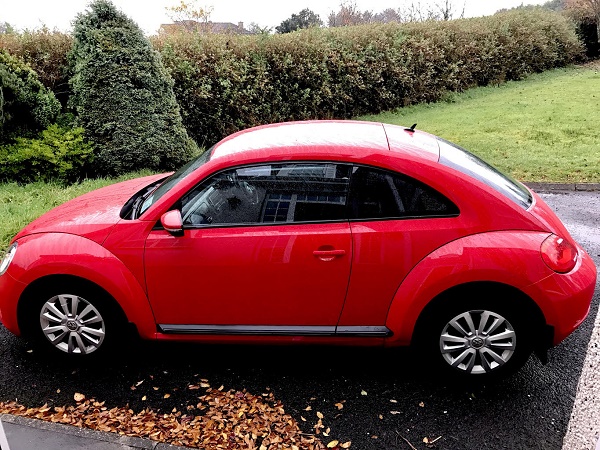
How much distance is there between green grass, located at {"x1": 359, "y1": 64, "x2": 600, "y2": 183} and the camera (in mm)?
9000

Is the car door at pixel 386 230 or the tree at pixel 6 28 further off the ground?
the tree at pixel 6 28

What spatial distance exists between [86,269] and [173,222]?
27.0 inches

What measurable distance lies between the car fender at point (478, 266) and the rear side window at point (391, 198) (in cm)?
25

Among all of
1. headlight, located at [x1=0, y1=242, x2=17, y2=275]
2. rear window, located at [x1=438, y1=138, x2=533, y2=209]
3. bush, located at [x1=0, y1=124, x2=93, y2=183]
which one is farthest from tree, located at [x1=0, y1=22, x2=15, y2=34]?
rear window, located at [x1=438, y1=138, x2=533, y2=209]

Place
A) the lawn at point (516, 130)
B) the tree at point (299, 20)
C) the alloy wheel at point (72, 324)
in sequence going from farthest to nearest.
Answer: the tree at point (299, 20) → the lawn at point (516, 130) → the alloy wheel at point (72, 324)

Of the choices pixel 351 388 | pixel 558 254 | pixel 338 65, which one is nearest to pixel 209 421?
pixel 351 388

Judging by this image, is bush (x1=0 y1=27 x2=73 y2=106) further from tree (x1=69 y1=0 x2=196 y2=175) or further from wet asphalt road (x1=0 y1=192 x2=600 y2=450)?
wet asphalt road (x1=0 y1=192 x2=600 y2=450)

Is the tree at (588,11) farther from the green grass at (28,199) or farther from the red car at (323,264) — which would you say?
the red car at (323,264)

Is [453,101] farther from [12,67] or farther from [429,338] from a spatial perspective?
[429,338]

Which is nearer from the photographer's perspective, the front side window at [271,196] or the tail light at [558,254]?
the tail light at [558,254]

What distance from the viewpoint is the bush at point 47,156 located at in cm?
767

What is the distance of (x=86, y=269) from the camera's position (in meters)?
3.37

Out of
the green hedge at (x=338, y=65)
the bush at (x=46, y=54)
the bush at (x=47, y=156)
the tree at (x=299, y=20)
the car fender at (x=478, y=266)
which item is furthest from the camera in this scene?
the tree at (x=299, y=20)

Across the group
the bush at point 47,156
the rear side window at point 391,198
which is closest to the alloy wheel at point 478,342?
the rear side window at point 391,198
